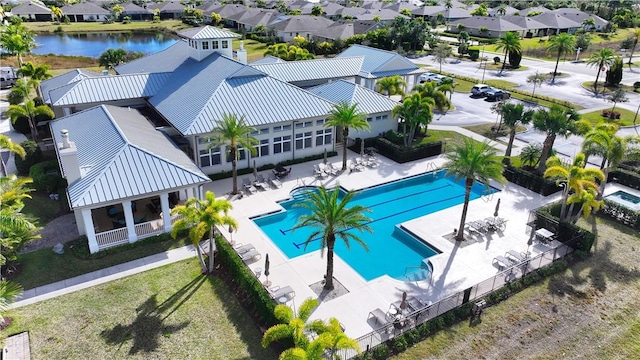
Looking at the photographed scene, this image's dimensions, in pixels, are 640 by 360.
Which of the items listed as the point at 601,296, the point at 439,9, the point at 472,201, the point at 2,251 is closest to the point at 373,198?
the point at 472,201

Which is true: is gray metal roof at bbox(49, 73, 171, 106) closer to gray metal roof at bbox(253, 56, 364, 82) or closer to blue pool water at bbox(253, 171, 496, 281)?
gray metal roof at bbox(253, 56, 364, 82)

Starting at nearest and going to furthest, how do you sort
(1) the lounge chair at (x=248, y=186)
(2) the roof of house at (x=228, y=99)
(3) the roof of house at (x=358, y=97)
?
(1) the lounge chair at (x=248, y=186)
(2) the roof of house at (x=228, y=99)
(3) the roof of house at (x=358, y=97)

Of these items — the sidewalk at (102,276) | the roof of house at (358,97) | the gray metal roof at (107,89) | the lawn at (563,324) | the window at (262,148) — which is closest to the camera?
the lawn at (563,324)

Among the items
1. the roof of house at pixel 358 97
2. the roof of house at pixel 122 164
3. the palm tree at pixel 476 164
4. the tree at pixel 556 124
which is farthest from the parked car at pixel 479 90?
the roof of house at pixel 122 164

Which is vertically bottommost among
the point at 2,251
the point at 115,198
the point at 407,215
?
the point at 407,215

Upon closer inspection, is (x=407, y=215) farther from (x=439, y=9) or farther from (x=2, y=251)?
(x=439, y=9)

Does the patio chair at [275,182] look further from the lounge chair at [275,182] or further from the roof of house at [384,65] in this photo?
the roof of house at [384,65]

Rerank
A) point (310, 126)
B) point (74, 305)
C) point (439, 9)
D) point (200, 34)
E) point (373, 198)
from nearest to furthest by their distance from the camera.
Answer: point (74, 305) < point (373, 198) < point (310, 126) < point (200, 34) < point (439, 9)
